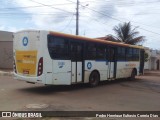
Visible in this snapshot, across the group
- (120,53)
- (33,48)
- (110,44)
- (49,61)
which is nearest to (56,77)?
(49,61)

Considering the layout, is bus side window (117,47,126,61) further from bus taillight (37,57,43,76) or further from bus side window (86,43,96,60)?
bus taillight (37,57,43,76)

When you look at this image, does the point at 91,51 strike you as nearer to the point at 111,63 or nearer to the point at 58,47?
the point at 111,63

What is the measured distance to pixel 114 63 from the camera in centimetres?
1964

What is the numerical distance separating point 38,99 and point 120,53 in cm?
957

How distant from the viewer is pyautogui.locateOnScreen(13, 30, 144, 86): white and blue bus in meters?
13.8

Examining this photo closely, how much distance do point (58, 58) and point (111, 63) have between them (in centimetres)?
566

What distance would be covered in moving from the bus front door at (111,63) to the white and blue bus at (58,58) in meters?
0.18

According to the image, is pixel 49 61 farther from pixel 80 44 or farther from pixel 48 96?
pixel 80 44

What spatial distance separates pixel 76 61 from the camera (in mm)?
15711

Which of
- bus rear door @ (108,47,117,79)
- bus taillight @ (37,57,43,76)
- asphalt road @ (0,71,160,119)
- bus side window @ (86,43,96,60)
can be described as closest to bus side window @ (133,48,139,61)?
bus rear door @ (108,47,117,79)

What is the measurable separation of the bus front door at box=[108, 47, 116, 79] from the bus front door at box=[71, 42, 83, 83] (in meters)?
3.37

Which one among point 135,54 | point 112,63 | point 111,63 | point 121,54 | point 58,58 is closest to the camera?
point 58,58

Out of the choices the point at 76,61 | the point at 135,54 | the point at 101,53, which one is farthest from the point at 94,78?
the point at 135,54

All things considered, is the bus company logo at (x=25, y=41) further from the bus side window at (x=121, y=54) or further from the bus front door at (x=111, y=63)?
the bus side window at (x=121, y=54)
